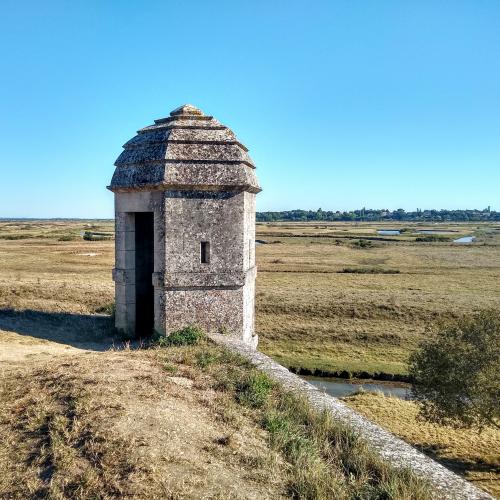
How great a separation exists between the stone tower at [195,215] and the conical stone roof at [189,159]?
0.02 m

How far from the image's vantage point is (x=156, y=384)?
241 inches

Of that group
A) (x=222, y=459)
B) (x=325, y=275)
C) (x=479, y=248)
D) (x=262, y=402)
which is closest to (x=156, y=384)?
(x=262, y=402)

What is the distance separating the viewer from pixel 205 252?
958 cm

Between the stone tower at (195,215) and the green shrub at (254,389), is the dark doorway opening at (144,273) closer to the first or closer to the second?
the stone tower at (195,215)

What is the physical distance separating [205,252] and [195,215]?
28.0 inches

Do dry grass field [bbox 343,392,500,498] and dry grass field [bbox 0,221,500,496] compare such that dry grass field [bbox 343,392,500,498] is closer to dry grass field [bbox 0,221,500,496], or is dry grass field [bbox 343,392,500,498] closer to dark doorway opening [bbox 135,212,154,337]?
dry grass field [bbox 0,221,500,496]

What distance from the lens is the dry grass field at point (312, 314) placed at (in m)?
8.78

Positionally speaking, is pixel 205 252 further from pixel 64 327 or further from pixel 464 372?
pixel 464 372

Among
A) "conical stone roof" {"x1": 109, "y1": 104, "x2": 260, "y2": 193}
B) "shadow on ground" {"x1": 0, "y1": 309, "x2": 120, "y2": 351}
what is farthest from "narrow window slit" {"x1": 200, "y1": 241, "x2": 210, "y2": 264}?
"shadow on ground" {"x1": 0, "y1": 309, "x2": 120, "y2": 351}

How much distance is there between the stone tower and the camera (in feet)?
30.5

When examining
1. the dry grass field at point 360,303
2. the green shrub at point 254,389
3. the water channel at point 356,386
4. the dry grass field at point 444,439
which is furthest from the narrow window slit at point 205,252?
the dry grass field at point 360,303

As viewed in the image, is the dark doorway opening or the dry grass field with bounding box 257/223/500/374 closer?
the dark doorway opening

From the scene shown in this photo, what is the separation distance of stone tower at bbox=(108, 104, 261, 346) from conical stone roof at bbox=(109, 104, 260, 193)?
2cm

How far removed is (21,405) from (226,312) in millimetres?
4469
